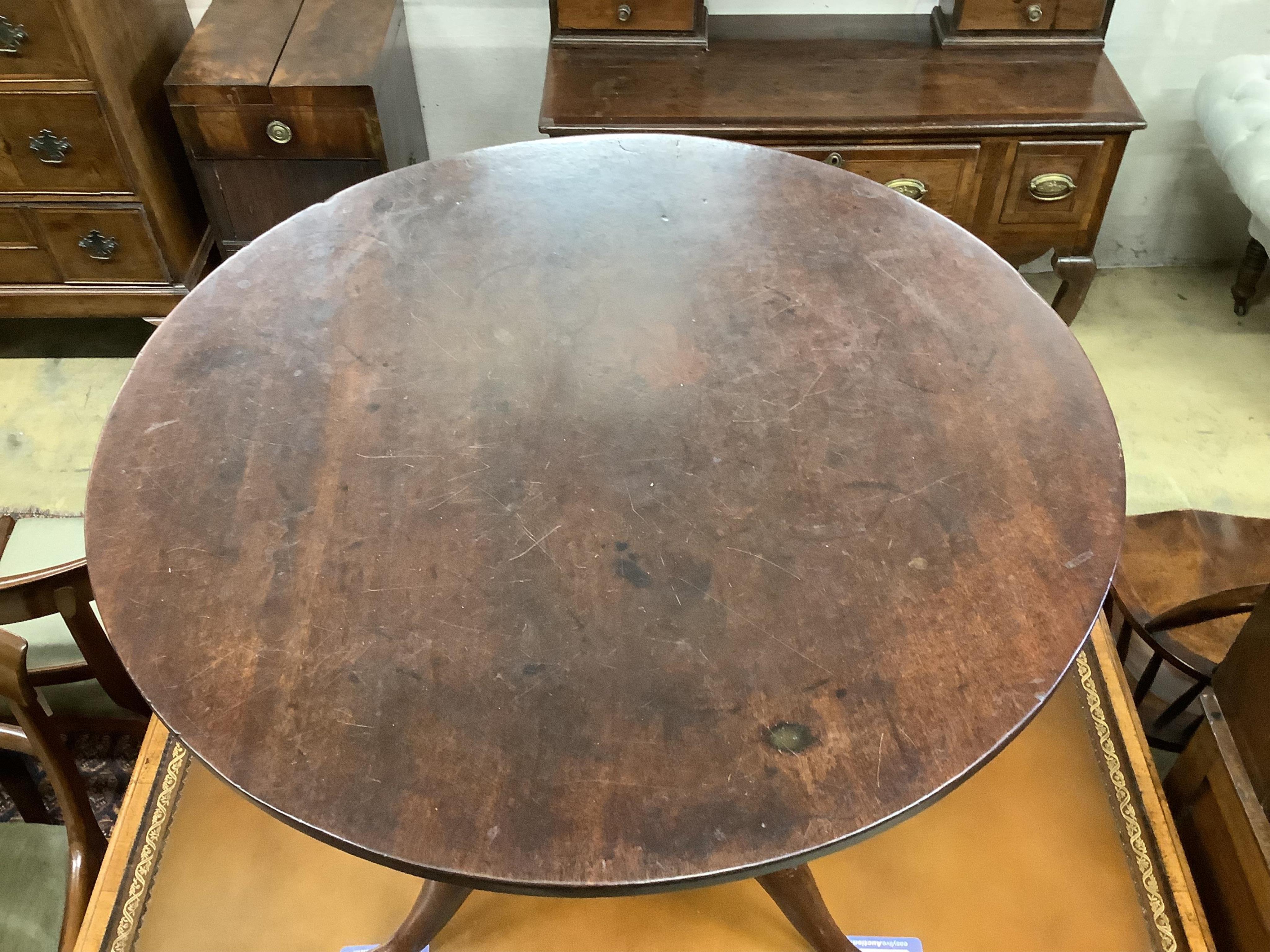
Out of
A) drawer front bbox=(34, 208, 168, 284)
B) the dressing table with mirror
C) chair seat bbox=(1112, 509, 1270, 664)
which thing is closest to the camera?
chair seat bbox=(1112, 509, 1270, 664)

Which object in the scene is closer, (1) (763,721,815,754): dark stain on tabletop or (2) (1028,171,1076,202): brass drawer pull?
(1) (763,721,815,754): dark stain on tabletop

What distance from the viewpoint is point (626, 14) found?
90.0 inches

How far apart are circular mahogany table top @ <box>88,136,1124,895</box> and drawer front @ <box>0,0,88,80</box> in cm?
101

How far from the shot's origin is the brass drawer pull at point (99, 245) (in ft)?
8.14

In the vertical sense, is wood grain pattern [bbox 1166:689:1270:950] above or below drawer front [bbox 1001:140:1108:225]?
below

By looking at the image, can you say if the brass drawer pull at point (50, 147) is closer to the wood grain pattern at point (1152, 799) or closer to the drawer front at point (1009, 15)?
the drawer front at point (1009, 15)

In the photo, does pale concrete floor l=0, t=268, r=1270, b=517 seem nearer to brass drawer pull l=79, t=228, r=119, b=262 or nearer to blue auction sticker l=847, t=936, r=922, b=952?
brass drawer pull l=79, t=228, r=119, b=262

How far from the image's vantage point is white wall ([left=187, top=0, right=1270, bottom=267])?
2578 millimetres

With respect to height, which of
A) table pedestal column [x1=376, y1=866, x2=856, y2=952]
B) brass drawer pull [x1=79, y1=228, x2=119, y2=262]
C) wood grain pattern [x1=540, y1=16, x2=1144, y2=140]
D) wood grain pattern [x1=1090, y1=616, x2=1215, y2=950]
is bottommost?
wood grain pattern [x1=1090, y1=616, x2=1215, y2=950]

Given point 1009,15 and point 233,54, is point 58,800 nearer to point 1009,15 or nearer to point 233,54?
point 233,54

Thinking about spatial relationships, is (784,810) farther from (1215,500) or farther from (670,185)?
(1215,500)

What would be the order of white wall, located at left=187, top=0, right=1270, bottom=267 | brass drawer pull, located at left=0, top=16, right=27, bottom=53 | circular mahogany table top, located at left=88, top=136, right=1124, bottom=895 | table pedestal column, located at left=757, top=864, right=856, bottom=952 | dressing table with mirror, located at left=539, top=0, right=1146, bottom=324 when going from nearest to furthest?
1. circular mahogany table top, located at left=88, top=136, right=1124, bottom=895
2. table pedestal column, located at left=757, top=864, right=856, bottom=952
3. brass drawer pull, located at left=0, top=16, right=27, bottom=53
4. dressing table with mirror, located at left=539, top=0, right=1146, bottom=324
5. white wall, located at left=187, top=0, right=1270, bottom=267

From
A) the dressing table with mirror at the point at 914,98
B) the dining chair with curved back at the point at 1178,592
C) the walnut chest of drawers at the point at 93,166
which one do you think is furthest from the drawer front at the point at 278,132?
the dining chair with curved back at the point at 1178,592

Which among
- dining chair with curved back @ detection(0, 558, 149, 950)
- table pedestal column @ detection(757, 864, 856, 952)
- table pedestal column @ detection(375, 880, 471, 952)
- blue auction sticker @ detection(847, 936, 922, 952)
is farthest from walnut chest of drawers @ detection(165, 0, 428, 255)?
blue auction sticker @ detection(847, 936, 922, 952)
